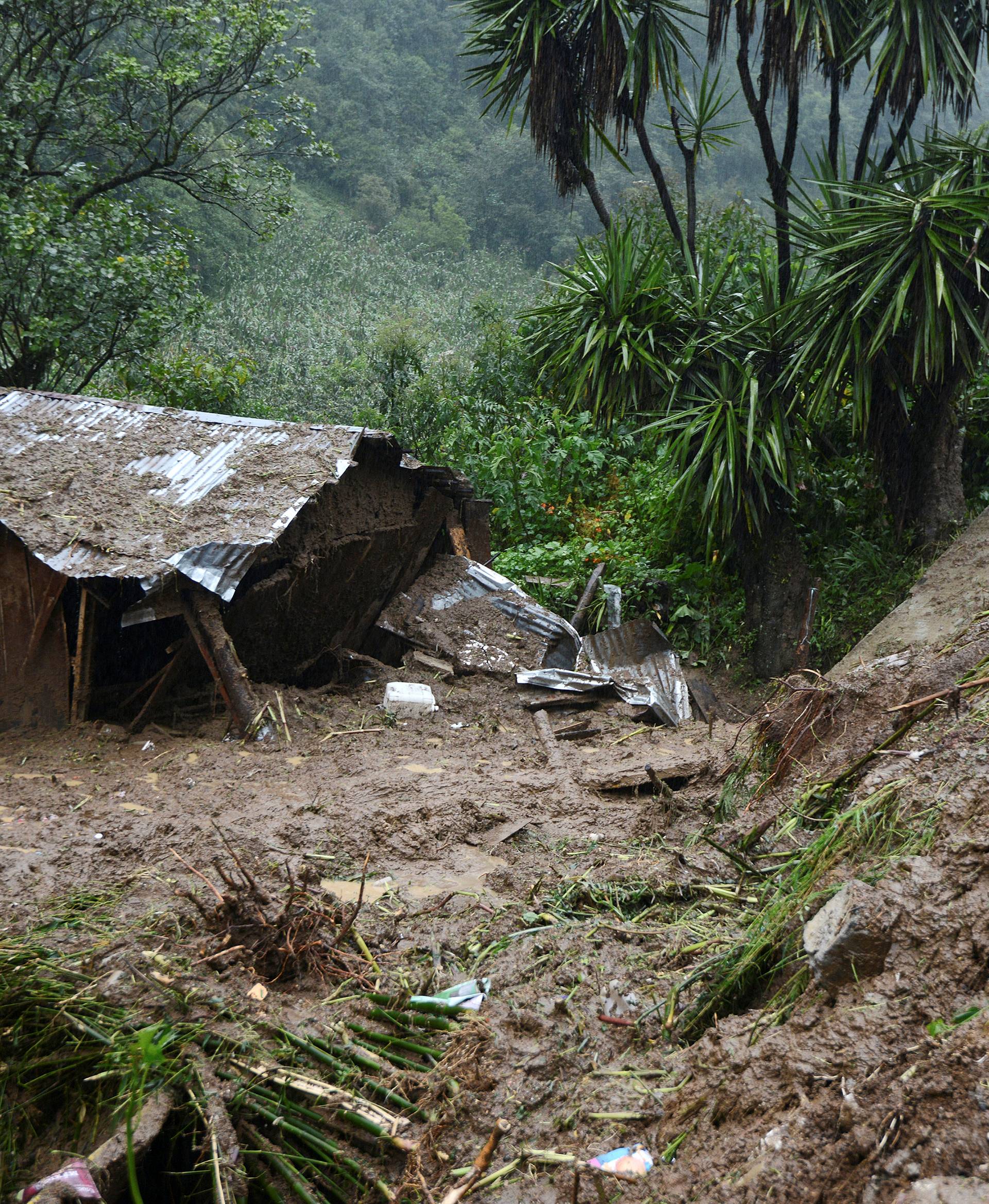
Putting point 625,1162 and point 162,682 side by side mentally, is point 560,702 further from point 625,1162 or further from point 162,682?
point 625,1162

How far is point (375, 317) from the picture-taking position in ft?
92.7

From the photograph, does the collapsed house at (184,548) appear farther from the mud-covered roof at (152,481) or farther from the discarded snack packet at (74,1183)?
the discarded snack packet at (74,1183)

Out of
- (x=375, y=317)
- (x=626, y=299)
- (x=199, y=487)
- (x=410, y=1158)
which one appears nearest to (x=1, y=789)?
(x=199, y=487)

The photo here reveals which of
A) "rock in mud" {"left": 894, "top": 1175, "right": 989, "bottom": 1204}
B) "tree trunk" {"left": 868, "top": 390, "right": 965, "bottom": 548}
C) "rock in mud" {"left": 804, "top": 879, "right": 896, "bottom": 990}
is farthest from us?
"tree trunk" {"left": 868, "top": 390, "right": 965, "bottom": 548}

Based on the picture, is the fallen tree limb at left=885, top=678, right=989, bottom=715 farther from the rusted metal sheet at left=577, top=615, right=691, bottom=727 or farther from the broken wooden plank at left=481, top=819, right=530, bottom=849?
the rusted metal sheet at left=577, top=615, right=691, bottom=727

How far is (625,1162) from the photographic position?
7.27 ft

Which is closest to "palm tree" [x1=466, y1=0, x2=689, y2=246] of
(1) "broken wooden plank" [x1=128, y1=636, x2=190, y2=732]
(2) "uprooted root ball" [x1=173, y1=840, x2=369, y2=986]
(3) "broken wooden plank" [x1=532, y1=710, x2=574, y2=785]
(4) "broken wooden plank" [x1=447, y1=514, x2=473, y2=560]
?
(4) "broken wooden plank" [x1=447, y1=514, x2=473, y2=560]

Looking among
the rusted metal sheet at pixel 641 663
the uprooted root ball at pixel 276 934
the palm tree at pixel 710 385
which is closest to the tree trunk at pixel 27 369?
the palm tree at pixel 710 385

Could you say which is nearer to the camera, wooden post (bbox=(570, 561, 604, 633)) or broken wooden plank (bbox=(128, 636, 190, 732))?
broken wooden plank (bbox=(128, 636, 190, 732))

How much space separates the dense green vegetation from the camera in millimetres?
7516

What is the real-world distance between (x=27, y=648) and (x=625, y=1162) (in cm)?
568

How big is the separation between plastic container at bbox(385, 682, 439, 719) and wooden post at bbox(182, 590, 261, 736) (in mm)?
1115

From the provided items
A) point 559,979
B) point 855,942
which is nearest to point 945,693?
point 855,942

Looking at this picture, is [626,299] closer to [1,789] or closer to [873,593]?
[873,593]
